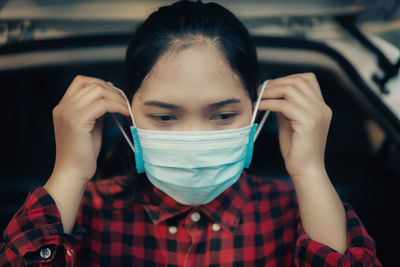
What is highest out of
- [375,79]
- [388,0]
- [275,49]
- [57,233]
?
[388,0]

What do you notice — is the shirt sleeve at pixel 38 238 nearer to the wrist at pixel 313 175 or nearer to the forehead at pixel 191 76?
the forehead at pixel 191 76

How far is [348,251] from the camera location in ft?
4.05

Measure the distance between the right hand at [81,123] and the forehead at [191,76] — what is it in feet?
0.52

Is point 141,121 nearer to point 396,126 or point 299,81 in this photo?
point 299,81

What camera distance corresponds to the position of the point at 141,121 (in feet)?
4.20

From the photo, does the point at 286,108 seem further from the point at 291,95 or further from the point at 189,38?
the point at 189,38

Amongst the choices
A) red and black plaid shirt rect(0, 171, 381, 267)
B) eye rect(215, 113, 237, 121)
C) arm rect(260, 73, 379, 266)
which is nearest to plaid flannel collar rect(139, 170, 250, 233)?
red and black plaid shirt rect(0, 171, 381, 267)

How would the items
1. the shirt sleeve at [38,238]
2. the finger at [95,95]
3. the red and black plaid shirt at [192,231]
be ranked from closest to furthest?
the shirt sleeve at [38,238]
the finger at [95,95]
the red and black plaid shirt at [192,231]

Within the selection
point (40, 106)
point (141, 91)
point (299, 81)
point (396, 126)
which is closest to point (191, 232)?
point (141, 91)

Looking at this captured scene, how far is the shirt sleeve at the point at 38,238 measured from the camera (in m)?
1.18

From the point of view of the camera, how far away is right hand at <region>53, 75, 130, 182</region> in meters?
1.27

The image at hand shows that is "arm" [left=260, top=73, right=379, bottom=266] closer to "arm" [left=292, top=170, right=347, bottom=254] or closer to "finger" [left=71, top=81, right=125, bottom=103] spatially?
"arm" [left=292, top=170, right=347, bottom=254]

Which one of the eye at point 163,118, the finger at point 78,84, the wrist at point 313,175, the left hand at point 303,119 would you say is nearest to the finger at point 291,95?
the left hand at point 303,119

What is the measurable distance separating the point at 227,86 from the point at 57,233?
806 mm
